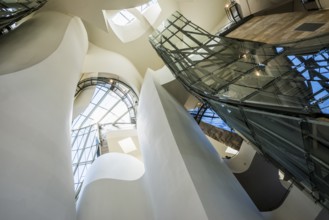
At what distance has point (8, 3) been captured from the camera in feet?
26.1

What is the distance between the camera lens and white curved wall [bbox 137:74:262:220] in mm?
5527

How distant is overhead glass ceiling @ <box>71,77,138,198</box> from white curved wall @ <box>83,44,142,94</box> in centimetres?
227

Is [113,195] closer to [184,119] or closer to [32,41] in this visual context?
[184,119]

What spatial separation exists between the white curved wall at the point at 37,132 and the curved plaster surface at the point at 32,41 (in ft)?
0.12

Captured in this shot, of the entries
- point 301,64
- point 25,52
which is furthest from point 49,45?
point 301,64

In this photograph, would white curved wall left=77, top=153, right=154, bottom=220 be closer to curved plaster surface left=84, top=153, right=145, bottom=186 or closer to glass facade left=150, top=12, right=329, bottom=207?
curved plaster surface left=84, top=153, right=145, bottom=186

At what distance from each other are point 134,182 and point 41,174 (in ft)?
12.0

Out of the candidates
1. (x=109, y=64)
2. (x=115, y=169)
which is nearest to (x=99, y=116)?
(x=109, y=64)

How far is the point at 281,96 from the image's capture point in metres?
3.85

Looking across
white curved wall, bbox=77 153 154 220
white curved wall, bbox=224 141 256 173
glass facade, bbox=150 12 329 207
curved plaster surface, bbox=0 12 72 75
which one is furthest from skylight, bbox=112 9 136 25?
white curved wall, bbox=224 141 256 173

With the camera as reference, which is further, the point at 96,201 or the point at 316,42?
the point at 96,201

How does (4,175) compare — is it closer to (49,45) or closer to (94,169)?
(94,169)

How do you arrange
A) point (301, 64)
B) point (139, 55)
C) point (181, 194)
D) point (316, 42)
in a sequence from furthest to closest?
1. point (139, 55)
2. point (181, 194)
3. point (316, 42)
4. point (301, 64)

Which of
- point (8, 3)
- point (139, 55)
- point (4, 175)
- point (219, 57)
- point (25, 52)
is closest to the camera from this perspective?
point (4, 175)
